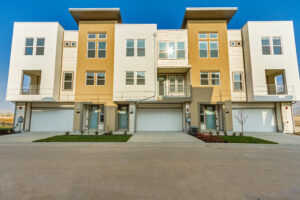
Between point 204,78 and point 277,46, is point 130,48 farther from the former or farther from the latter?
point 277,46

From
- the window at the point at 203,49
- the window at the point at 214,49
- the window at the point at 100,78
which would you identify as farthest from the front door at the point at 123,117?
the window at the point at 214,49

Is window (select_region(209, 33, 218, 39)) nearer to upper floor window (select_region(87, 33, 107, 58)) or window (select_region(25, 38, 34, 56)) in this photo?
upper floor window (select_region(87, 33, 107, 58))

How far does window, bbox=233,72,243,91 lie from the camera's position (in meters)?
14.3

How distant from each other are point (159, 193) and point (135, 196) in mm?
537

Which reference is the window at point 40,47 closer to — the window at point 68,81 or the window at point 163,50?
the window at point 68,81

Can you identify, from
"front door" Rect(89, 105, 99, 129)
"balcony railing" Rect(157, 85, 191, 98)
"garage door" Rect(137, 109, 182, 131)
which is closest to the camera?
"front door" Rect(89, 105, 99, 129)

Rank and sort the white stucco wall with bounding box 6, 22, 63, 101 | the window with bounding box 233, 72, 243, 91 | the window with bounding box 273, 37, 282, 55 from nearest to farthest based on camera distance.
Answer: the white stucco wall with bounding box 6, 22, 63, 101
the window with bounding box 273, 37, 282, 55
the window with bounding box 233, 72, 243, 91

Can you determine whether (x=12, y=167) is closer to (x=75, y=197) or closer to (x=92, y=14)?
(x=75, y=197)

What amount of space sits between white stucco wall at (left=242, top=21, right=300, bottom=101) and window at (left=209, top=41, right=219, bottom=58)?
280 centimetres

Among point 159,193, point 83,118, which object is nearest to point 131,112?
point 83,118

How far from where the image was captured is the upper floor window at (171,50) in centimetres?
1408

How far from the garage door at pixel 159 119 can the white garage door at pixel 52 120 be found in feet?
23.4

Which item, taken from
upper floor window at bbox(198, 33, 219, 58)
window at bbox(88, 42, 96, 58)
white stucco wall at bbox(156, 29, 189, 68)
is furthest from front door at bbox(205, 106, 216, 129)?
window at bbox(88, 42, 96, 58)

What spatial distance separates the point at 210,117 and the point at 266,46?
8.45m
